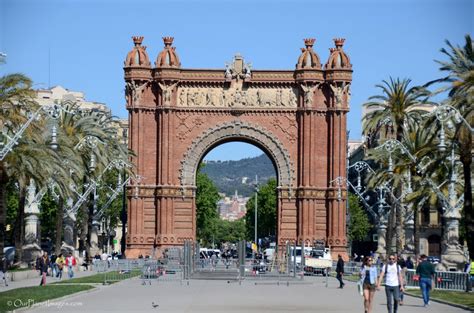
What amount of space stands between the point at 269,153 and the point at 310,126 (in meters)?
3.83

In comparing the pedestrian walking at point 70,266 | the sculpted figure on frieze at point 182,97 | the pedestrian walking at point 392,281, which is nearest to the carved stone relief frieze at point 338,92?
the sculpted figure on frieze at point 182,97

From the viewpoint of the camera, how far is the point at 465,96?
47000mm

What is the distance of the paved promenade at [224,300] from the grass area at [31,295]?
57 cm

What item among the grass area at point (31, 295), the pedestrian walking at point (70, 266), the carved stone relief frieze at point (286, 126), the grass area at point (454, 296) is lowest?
the grass area at point (454, 296)

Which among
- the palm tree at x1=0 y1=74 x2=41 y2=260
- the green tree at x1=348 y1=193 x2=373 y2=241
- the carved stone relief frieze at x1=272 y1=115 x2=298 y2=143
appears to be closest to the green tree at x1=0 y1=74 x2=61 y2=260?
the palm tree at x1=0 y1=74 x2=41 y2=260

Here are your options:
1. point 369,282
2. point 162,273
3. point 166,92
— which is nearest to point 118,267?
point 162,273

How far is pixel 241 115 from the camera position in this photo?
3204 inches

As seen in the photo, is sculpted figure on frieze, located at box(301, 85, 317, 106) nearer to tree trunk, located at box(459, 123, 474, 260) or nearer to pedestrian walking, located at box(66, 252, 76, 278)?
pedestrian walking, located at box(66, 252, 76, 278)

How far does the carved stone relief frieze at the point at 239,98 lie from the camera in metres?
81.2

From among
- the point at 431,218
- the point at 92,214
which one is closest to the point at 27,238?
the point at 92,214

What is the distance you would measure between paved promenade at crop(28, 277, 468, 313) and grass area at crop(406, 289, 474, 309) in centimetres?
85

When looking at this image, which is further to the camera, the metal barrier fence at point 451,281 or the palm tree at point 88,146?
the palm tree at point 88,146

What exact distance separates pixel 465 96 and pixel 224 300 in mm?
15346

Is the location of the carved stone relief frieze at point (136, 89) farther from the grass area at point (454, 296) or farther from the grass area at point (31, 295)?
the grass area at point (454, 296)
